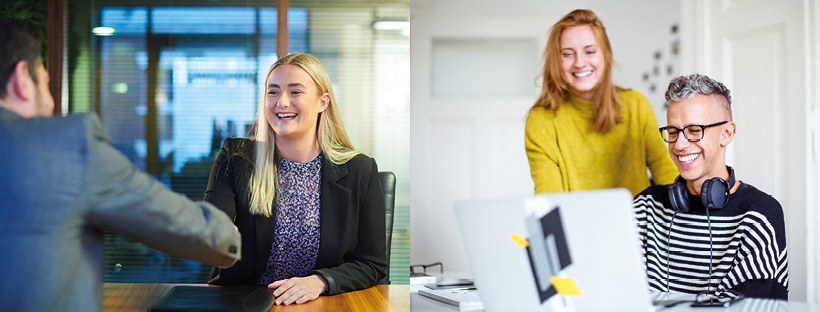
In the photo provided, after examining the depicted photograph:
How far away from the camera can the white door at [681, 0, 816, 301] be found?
7.64 ft

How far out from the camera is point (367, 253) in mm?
2025

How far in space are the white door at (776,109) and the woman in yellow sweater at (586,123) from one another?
0.37 meters

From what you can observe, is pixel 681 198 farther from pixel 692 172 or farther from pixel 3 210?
pixel 3 210

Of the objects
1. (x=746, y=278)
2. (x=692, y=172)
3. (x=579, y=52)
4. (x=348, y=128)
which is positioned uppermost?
(x=579, y=52)

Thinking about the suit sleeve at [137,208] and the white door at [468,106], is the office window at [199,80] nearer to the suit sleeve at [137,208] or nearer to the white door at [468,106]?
the white door at [468,106]

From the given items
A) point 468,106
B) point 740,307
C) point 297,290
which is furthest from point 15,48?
point 740,307

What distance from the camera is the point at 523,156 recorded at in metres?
2.47

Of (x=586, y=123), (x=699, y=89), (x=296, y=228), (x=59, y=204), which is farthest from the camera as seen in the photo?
(x=586, y=123)

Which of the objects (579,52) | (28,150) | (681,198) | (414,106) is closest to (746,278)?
(681,198)

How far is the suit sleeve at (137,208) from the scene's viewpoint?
116cm

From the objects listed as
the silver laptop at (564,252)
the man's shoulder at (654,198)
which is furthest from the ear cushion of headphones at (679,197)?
the silver laptop at (564,252)

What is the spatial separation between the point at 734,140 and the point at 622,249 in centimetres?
168

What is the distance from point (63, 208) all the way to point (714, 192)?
1753 mm

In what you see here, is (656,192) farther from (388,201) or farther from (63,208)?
(63,208)
